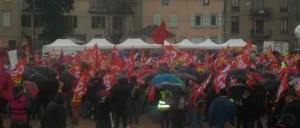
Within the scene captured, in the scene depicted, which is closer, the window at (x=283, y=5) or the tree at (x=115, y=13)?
the tree at (x=115, y=13)

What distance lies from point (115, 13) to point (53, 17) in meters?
12.6

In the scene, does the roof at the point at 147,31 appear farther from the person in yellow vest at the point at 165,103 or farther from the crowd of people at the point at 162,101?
the person in yellow vest at the point at 165,103

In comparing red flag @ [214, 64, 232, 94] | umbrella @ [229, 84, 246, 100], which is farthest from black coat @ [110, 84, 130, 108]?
umbrella @ [229, 84, 246, 100]

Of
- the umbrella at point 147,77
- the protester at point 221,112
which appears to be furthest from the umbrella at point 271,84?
the umbrella at point 147,77

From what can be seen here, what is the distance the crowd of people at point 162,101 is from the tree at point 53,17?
45541 millimetres

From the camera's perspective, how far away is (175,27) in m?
80.9

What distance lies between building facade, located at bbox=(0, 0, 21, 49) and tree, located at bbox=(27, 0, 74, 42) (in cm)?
400

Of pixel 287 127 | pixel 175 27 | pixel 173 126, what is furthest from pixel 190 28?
pixel 287 127

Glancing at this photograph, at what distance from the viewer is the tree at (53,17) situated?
226 ft

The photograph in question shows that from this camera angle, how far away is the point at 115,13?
80.1 metres

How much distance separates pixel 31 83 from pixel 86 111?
420cm

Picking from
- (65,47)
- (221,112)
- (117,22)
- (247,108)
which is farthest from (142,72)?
(117,22)

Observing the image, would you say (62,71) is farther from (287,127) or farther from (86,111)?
(287,127)

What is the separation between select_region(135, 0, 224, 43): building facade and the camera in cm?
8031
